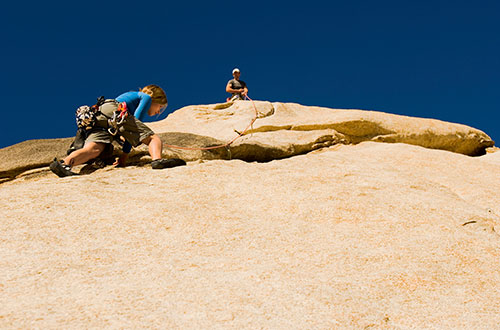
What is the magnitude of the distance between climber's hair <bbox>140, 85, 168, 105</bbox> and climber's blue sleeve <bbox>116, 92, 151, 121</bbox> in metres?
0.15

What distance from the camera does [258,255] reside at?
3.60m

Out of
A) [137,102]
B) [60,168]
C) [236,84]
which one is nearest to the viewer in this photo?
[60,168]

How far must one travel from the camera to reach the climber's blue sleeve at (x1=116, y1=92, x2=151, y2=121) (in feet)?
20.1

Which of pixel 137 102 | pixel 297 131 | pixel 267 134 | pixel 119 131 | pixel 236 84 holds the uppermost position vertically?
pixel 236 84

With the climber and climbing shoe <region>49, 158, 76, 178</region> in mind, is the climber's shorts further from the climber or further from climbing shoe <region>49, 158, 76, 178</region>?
climbing shoe <region>49, 158, 76, 178</region>

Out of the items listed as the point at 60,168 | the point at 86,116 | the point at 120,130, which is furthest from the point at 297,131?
the point at 60,168

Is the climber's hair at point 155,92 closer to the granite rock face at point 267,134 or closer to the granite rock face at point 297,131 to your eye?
the granite rock face at point 267,134

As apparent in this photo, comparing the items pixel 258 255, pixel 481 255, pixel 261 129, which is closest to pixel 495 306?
pixel 481 255

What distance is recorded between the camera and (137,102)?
20.5ft

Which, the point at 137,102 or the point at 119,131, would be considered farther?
the point at 137,102

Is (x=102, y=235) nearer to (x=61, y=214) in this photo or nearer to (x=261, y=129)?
(x=61, y=214)

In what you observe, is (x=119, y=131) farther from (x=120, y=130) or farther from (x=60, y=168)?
(x=60, y=168)

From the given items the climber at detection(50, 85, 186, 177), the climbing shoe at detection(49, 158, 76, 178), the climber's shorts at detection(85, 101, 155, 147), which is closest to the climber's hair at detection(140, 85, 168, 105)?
the climber at detection(50, 85, 186, 177)

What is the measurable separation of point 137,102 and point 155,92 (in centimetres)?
33
